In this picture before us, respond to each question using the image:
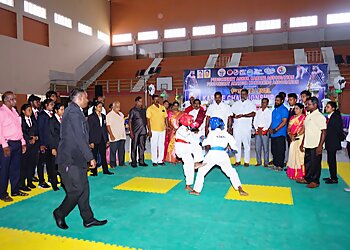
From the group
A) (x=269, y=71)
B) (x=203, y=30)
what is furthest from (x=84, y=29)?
(x=269, y=71)

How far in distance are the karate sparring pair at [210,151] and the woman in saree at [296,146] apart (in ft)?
5.43

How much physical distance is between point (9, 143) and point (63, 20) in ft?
57.9

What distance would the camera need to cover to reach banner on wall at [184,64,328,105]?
38.7 ft

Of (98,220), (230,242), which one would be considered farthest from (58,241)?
(230,242)

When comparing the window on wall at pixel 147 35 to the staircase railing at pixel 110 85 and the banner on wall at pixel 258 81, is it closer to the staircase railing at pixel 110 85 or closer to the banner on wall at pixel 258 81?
the staircase railing at pixel 110 85

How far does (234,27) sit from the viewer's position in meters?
21.8

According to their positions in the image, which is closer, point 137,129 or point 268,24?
point 137,129

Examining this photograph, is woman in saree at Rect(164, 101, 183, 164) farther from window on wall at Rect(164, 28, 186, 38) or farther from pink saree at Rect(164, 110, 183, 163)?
window on wall at Rect(164, 28, 186, 38)

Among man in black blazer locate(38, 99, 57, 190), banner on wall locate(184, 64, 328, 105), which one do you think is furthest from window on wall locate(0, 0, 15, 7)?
man in black blazer locate(38, 99, 57, 190)

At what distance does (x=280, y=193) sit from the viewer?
500cm

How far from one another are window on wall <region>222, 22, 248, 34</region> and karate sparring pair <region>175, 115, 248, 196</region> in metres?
18.3

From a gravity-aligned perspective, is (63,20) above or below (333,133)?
above

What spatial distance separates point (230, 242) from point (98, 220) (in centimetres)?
175

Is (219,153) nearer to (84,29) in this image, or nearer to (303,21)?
(303,21)
